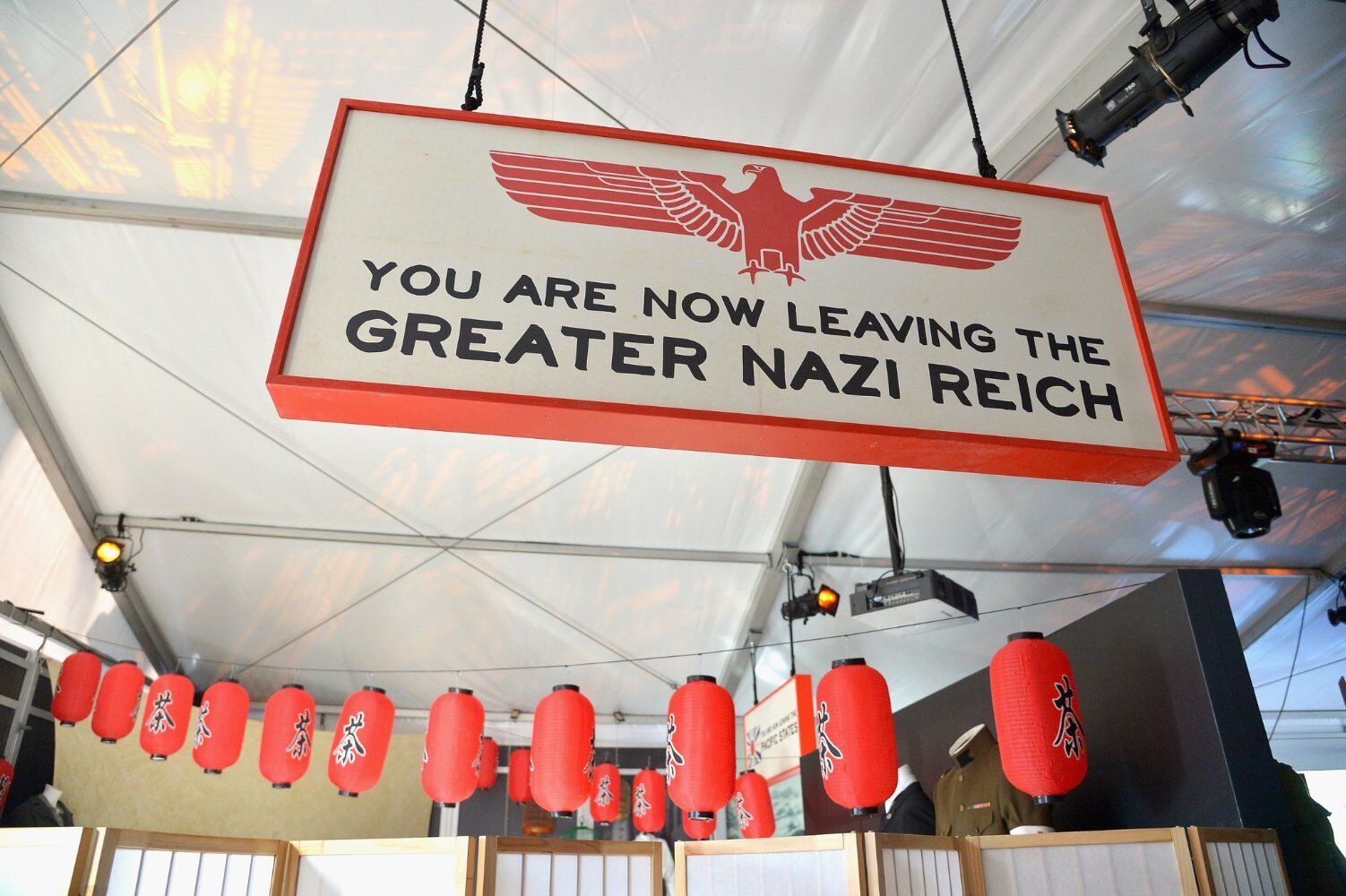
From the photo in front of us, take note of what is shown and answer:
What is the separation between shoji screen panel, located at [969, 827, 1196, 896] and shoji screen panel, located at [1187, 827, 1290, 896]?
0.09 feet

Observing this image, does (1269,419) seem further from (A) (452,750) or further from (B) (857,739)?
(A) (452,750)

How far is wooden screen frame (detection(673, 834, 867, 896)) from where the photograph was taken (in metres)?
1.90

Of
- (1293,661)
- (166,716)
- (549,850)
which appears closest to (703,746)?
(549,850)

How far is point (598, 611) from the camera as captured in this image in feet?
20.8

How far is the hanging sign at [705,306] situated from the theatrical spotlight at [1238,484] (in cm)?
336

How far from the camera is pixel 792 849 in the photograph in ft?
6.70

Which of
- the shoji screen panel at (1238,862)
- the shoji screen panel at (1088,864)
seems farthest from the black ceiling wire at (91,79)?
the shoji screen panel at (1238,862)

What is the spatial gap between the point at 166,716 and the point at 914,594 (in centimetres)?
405

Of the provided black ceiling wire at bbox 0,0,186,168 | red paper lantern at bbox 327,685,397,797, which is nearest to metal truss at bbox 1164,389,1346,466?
red paper lantern at bbox 327,685,397,797

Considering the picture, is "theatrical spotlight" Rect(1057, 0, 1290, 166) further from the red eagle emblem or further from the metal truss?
the metal truss

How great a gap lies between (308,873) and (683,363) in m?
1.78

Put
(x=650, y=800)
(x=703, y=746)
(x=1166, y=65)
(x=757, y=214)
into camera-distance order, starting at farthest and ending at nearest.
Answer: (x=650, y=800)
(x=703, y=746)
(x=1166, y=65)
(x=757, y=214)

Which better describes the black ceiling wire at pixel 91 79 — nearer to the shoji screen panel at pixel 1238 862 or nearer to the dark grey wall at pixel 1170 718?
the dark grey wall at pixel 1170 718

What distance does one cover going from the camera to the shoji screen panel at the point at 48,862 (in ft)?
6.26
